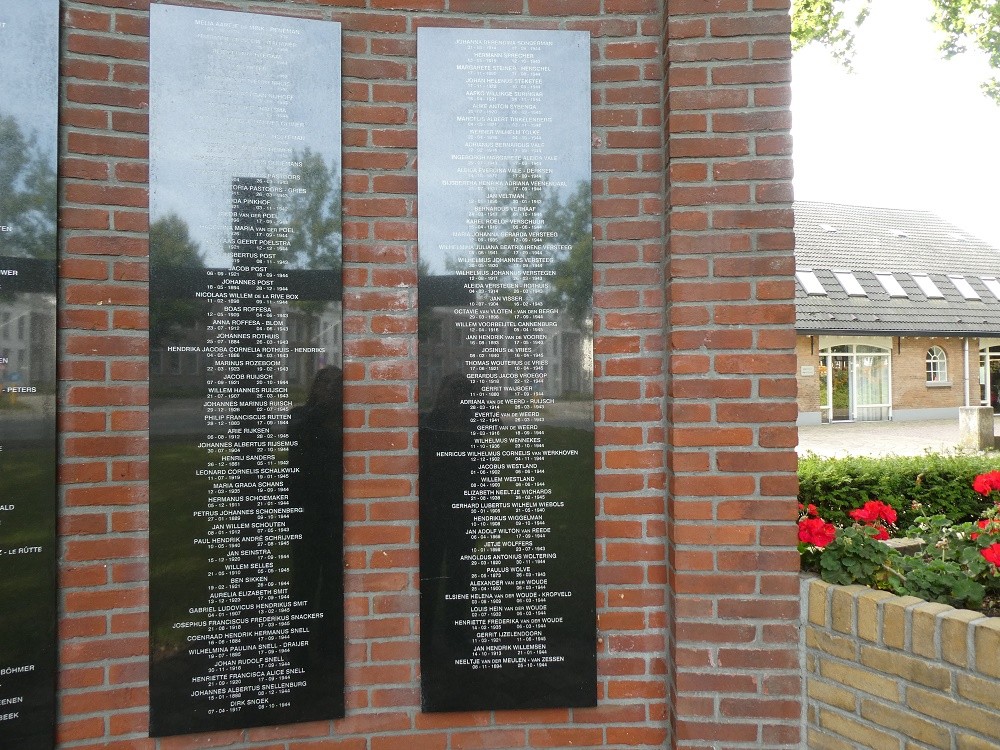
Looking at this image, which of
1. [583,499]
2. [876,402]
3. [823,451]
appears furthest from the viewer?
[876,402]

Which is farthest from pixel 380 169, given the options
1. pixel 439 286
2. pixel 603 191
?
pixel 603 191

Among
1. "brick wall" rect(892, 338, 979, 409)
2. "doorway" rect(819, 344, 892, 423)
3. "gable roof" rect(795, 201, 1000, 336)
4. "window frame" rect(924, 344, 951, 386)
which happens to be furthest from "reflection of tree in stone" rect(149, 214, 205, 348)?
"window frame" rect(924, 344, 951, 386)

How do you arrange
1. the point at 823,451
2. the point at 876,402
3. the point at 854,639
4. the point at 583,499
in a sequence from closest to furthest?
1. the point at 854,639
2. the point at 583,499
3. the point at 823,451
4. the point at 876,402

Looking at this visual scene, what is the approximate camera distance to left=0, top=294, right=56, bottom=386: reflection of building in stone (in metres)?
2.12

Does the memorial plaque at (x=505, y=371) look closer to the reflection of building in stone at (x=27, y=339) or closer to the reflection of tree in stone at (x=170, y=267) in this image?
the reflection of tree in stone at (x=170, y=267)

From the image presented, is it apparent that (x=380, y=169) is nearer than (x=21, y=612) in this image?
No

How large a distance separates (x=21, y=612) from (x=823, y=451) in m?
14.0

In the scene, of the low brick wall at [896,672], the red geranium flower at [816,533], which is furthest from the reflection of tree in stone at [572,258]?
the low brick wall at [896,672]

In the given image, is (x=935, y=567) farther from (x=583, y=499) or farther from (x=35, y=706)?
(x=35, y=706)

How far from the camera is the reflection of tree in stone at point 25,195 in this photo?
2145mm

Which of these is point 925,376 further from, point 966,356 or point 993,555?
point 993,555

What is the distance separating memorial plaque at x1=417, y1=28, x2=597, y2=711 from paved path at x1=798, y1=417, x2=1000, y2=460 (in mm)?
11480

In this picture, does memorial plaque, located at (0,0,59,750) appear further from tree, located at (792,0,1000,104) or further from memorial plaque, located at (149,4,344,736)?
tree, located at (792,0,1000,104)

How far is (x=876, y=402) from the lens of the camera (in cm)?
2100
